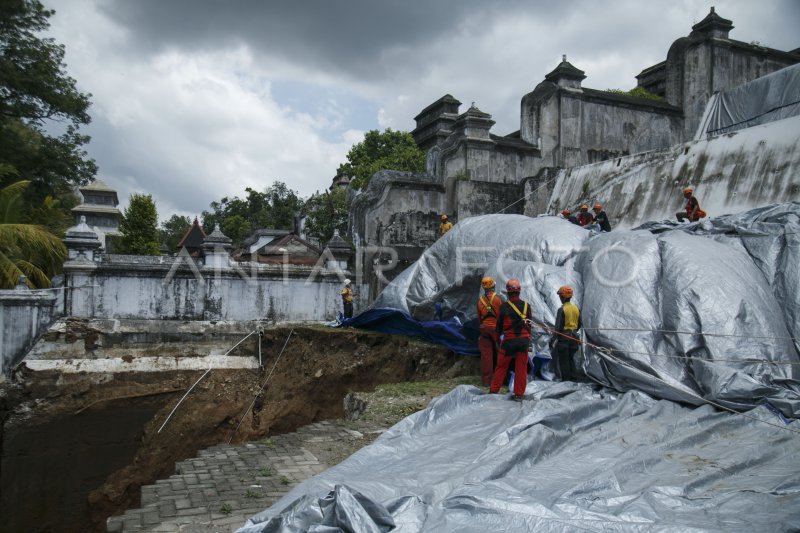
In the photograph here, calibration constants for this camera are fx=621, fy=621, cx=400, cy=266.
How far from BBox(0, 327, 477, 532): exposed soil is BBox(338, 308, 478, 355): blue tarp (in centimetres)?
20

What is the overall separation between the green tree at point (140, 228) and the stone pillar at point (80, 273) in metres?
8.96

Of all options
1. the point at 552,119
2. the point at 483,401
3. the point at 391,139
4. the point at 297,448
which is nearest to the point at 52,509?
the point at 297,448

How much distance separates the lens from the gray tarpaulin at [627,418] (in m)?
3.84

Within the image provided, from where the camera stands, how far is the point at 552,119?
16.1 meters

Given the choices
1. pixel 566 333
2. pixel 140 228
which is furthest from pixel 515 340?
pixel 140 228

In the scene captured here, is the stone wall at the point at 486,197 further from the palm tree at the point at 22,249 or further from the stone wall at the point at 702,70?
the palm tree at the point at 22,249

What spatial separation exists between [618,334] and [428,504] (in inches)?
137

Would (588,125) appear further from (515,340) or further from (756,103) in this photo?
(515,340)

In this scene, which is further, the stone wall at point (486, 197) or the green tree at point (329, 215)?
the green tree at point (329, 215)

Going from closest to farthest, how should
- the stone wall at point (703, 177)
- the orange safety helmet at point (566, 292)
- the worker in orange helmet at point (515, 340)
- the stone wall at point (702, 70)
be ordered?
the worker in orange helmet at point (515, 340) → the orange safety helmet at point (566, 292) → the stone wall at point (703, 177) → the stone wall at point (702, 70)

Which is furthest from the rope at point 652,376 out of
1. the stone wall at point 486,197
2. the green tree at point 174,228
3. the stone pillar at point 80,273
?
the green tree at point 174,228

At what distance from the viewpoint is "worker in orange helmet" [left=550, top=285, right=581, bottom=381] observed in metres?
6.93

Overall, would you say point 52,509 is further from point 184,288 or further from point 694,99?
point 694,99

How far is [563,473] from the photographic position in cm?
454
